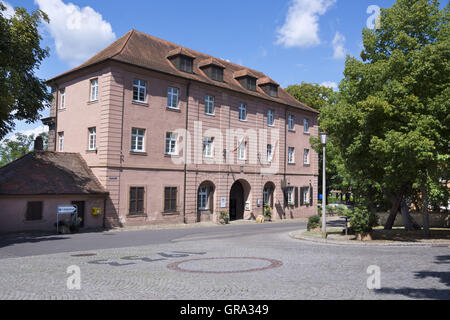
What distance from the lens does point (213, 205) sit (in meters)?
32.6

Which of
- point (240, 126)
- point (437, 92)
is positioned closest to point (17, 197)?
point (240, 126)

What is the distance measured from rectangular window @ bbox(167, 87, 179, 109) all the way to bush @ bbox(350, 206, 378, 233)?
52.3ft

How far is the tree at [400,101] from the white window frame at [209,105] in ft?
42.4

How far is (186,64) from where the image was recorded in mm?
31641

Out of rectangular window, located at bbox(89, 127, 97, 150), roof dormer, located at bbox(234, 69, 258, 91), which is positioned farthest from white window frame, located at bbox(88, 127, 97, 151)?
roof dormer, located at bbox(234, 69, 258, 91)

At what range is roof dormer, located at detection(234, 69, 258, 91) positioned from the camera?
1463 inches

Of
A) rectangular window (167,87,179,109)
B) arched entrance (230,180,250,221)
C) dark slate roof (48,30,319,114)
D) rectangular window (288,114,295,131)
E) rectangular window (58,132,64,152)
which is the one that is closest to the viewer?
dark slate roof (48,30,319,114)

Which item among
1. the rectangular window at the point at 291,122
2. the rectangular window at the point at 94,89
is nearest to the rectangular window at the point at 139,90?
the rectangular window at the point at 94,89

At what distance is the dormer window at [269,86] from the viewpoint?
1561 inches

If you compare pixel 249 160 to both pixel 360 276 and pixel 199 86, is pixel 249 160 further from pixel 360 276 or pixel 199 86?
pixel 360 276

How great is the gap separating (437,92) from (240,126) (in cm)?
1878

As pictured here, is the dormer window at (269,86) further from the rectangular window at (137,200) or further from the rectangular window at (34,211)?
the rectangular window at (34,211)

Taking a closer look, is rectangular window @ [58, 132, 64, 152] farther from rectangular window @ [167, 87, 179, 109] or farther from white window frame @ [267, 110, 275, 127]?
white window frame @ [267, 110, 275, 127]

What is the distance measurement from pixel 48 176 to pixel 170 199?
837cm
